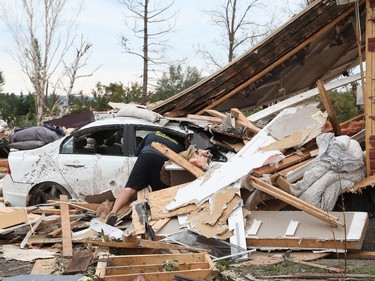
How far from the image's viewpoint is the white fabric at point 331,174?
920 centimetres

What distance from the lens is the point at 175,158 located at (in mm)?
10047

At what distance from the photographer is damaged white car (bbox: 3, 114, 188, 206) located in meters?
11.0

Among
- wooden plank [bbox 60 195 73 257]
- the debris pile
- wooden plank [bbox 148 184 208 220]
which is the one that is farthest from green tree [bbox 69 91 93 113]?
wooden plank [bbox 148 184 208 220]

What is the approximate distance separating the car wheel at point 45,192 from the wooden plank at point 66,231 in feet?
4.34

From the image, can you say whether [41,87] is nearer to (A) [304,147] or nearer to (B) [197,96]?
(B) [197,96]

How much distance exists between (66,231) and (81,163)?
235cm

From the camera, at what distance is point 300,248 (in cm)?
823

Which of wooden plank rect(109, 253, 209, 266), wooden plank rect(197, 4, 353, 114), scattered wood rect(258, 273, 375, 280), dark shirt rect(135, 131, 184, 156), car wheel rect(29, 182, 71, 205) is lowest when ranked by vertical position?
scattered wood rect(258, 273, 375, 280)

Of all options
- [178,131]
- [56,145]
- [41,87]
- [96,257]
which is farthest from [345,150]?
[41,87]

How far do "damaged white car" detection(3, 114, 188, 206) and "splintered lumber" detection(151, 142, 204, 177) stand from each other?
3.18ft

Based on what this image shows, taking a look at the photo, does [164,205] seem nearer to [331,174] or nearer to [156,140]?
[156,140]

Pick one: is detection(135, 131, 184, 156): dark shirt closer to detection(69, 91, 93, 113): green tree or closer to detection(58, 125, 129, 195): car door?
detection(58, 125, 129, 195): car door

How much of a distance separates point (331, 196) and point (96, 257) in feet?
11.4

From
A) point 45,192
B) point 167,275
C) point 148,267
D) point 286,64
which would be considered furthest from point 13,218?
point 286,64
